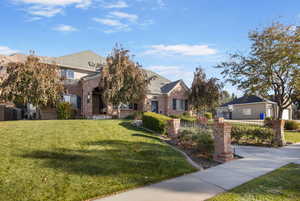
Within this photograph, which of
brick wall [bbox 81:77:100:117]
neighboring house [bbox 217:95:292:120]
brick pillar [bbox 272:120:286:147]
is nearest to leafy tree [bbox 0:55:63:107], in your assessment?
brick wall [bbox 81:77:100:117]

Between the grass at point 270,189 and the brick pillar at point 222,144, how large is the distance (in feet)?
4.90

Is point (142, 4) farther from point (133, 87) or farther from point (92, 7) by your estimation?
point (133, 87)

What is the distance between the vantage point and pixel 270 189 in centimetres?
405

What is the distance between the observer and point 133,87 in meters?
15.4

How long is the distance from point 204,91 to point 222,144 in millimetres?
13921

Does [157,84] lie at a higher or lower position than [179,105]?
higher

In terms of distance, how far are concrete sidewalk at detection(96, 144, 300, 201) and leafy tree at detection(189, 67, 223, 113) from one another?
44.2 feet

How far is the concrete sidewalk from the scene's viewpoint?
373cm

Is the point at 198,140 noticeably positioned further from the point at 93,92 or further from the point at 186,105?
the point at 186,105

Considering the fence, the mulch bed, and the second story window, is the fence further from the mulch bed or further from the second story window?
the second story window

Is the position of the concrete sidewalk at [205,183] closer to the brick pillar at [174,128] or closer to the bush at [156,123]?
the brick pillar at [174,128]

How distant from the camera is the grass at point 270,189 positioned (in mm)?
3619

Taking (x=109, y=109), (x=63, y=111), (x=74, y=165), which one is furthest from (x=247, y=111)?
(x=74, y=165)

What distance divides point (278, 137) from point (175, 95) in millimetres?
13675
